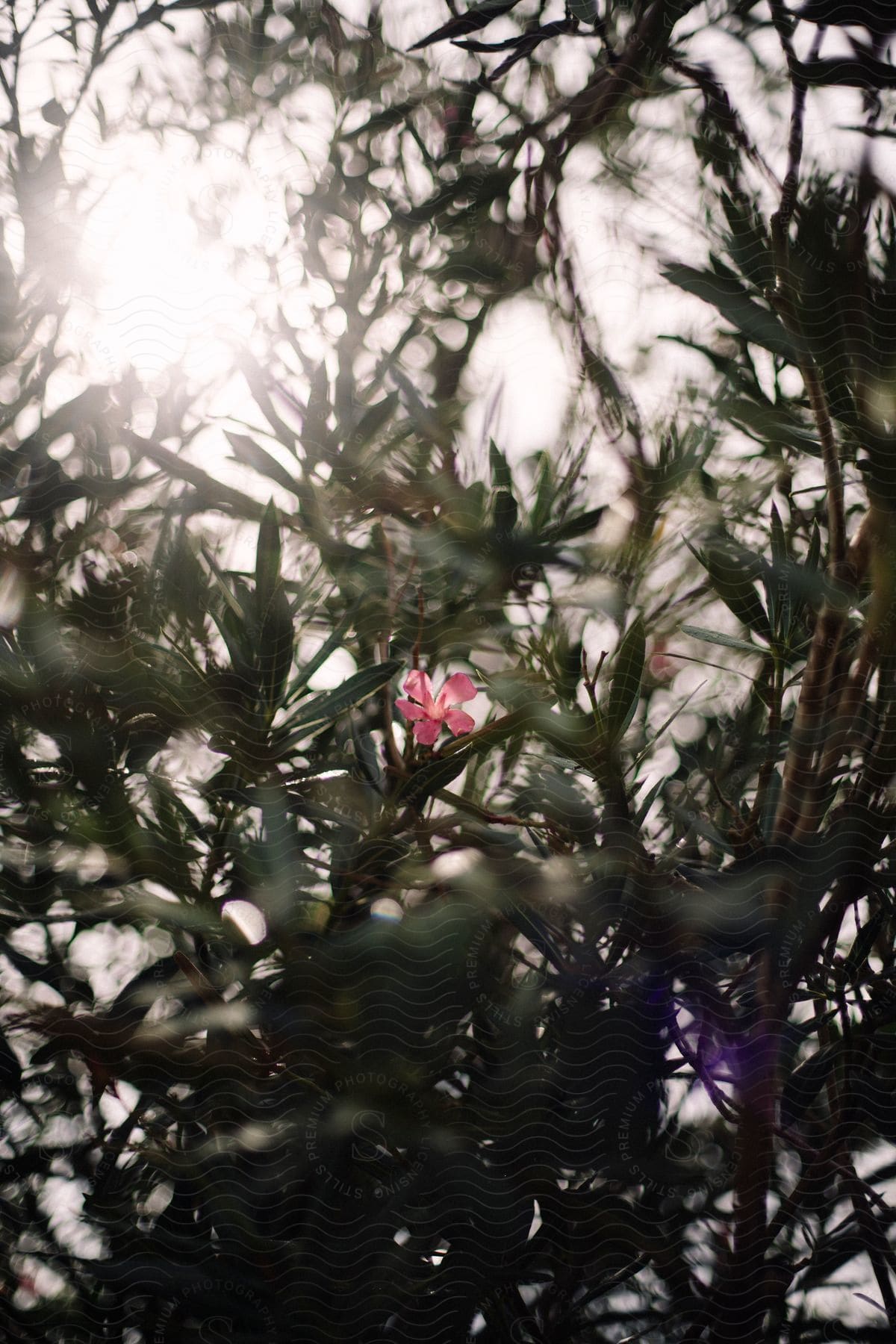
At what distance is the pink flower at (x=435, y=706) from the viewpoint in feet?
2.05

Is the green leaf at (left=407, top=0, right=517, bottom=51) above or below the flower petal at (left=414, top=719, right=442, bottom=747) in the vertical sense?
above

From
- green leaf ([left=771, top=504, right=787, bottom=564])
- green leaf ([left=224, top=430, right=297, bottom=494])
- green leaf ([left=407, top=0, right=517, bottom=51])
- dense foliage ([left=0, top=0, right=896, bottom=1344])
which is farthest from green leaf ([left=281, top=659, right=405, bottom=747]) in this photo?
green leaf ([left=407, top=0, right=517, bottom=51])

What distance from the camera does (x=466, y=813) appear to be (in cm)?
66

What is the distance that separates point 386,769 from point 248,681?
124 millimetres

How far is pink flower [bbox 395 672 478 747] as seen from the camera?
0.62m

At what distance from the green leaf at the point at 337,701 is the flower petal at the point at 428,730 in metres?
0.04

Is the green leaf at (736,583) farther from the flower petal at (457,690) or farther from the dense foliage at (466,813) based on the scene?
the flower petal at (457,690)

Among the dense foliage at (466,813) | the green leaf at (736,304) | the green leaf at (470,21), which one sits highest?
the green leaf at (470,21)

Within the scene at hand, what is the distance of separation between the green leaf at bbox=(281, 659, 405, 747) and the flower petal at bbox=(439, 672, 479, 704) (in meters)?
0.03

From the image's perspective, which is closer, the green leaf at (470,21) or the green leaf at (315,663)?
the green leaf at (315,663)

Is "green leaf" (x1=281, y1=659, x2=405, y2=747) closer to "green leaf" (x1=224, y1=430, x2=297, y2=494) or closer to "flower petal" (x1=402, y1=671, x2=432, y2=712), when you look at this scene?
"flower petal" (x1=402, y1=671, x2=432, y2=712)

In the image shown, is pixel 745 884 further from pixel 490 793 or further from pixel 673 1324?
pixel 673 1324

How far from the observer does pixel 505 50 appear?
816 mm

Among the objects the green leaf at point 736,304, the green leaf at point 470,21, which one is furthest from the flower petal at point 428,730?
the green leaf at point 470,21
